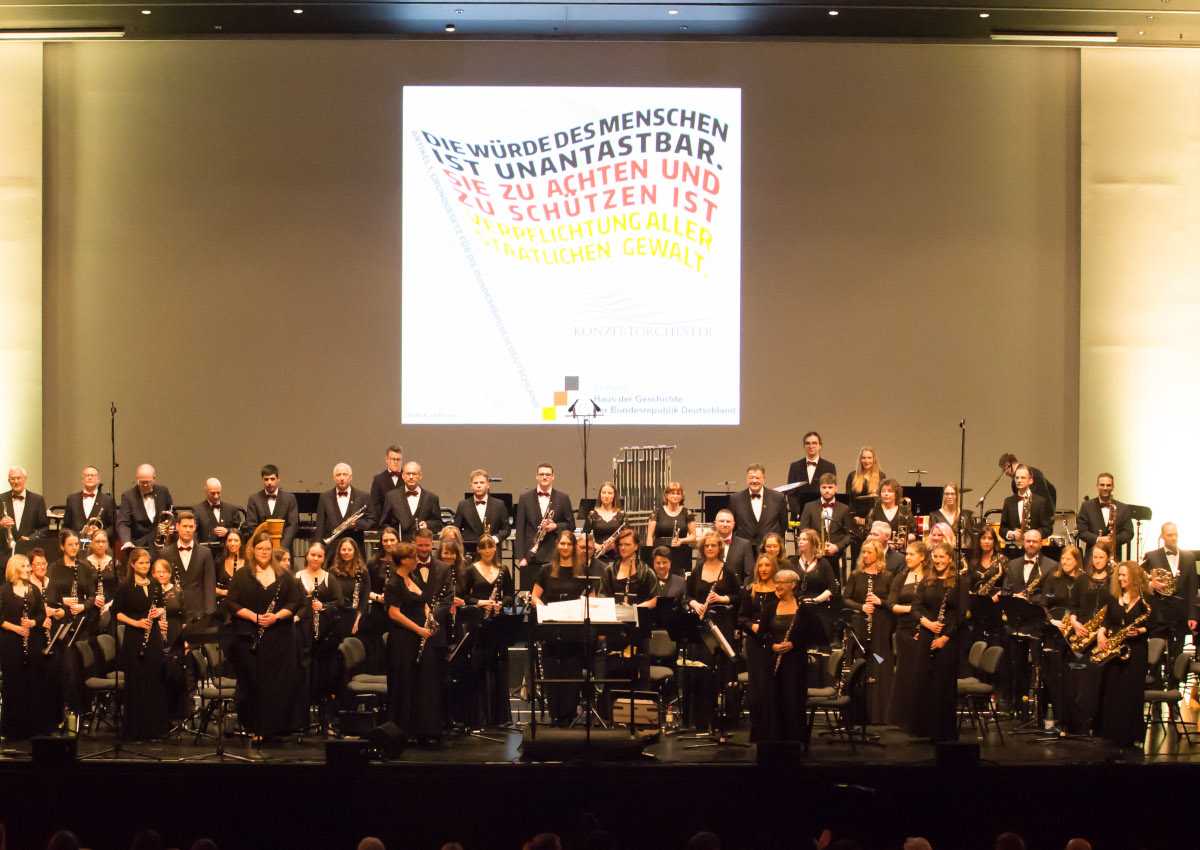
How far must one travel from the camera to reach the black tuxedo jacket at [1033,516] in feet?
37.3

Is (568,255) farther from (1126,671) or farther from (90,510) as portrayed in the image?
(1126,671)

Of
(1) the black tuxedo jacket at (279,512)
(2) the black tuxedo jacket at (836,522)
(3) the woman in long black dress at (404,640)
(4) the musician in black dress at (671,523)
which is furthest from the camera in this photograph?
(1) the black tuxedo jacket at (279,512)

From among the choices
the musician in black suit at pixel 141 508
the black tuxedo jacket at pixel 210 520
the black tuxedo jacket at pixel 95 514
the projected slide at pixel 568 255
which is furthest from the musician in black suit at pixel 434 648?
the projected slide at pixel 568 255

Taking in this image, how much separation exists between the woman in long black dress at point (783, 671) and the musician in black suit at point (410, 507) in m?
3.63

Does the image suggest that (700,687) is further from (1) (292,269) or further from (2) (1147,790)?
(1) (292,269)

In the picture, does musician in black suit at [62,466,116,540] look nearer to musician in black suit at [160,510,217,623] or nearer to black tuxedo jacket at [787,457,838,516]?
Answer: musician in black suit at [160,510,217,623]

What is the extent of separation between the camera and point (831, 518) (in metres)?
11.0

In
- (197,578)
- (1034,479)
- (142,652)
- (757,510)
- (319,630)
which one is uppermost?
(1034,479)

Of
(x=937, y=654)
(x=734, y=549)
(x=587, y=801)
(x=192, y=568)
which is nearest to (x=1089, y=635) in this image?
(x=937, y=654)

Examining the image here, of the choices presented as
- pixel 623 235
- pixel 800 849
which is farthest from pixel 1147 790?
pixel 623 235

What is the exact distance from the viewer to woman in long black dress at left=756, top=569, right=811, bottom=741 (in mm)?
8555

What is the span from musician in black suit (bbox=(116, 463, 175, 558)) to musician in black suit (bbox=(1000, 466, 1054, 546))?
762 centimetres

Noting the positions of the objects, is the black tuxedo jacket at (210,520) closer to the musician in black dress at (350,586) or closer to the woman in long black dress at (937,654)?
the musician in black dress at (350,586)

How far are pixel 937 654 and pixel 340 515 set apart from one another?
527 cm
